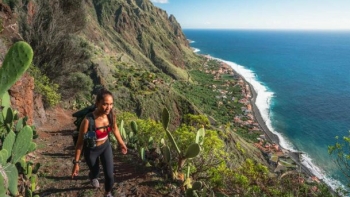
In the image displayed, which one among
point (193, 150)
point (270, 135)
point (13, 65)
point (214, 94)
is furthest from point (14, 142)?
point (214, 94)

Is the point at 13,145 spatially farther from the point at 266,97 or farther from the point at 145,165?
the point at 266,97

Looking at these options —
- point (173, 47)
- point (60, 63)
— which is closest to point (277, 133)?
point (60, 63)

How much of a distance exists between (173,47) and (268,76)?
35247 millimetres

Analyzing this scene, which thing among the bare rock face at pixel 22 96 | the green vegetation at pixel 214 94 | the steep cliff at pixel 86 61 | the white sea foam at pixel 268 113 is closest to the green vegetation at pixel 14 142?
the bare rock face at pixel 22 96

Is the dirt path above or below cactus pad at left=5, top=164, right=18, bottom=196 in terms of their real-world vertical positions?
below

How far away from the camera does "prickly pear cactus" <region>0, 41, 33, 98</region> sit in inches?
117

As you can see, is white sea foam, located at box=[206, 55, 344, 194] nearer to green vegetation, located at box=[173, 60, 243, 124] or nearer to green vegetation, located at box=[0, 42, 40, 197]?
green vegetation, located at box=[173, 60, 243, 124]

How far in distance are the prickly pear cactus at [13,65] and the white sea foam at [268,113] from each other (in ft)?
69.2

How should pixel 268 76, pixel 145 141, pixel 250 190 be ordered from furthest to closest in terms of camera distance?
pixel 268 76, pixel 145 141, pixel 250 190

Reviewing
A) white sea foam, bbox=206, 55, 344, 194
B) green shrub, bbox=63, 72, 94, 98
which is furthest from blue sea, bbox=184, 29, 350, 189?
green shrub, bbox=63, 72, 94, 98

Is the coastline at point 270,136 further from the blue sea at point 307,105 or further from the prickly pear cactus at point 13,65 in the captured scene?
the prickly pear cactus at point 13,65

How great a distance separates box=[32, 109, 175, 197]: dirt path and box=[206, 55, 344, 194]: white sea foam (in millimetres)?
17413

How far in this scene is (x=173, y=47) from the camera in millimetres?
99562

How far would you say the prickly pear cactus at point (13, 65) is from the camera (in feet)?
9.75
